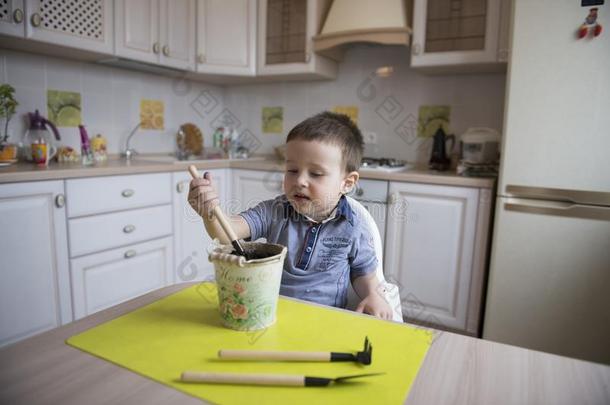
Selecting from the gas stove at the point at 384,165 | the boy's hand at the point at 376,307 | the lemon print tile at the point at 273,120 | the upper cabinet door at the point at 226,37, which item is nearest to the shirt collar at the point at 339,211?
the boy's hand at the point at 376,307

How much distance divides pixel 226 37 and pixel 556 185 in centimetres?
209

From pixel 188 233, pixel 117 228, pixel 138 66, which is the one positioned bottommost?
pixel 188 233

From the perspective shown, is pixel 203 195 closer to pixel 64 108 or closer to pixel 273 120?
pixel 64 108

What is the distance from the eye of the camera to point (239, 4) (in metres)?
2.64

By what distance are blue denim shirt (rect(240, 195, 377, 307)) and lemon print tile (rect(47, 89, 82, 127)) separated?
1835 mm

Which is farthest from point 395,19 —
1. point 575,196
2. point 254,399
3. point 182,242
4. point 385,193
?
point 254,399

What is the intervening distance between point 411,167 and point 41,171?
75.1 inches

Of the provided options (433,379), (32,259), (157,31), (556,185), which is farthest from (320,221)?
(157,31)

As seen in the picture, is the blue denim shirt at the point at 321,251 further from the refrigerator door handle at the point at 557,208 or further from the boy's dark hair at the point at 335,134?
the refrigerator door handle at the point at 557,208

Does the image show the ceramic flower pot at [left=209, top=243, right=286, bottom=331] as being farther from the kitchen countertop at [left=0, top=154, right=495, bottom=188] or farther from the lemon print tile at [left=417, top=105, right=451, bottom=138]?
the lemon print tile at [left=417, top=105, right=451, bottom=138]

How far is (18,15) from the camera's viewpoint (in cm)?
174

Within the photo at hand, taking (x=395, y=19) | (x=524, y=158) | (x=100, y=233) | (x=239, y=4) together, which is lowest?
(x=100, y=233)

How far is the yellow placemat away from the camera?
0.44 m

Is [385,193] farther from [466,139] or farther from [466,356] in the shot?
[466,356]
